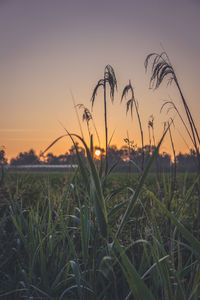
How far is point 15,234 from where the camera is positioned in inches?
113

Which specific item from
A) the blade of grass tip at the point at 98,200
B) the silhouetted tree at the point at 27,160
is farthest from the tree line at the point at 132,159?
the blade of grass tip at the point at 98,200

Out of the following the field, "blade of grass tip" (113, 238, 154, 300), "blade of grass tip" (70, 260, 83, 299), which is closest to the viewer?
"blade of grass tip" (113, 238, 154, 300)

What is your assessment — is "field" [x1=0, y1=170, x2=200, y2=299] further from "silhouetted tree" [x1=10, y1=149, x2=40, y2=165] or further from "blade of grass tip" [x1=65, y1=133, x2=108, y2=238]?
"silhouetted tree" [x1=10, y1=149, x2=40, y2=165]

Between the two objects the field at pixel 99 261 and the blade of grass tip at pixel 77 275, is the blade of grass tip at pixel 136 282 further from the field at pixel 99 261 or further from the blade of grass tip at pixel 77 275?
the blade of grass tip at pixel 77 275

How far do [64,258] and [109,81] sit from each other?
145 centimetres

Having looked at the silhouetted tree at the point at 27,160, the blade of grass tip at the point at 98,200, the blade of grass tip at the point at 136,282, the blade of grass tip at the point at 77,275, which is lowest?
the blade of grass tip at the point at 77,275

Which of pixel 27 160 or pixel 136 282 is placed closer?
pixel 136 282

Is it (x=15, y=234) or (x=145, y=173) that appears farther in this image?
(x=15, y=234)

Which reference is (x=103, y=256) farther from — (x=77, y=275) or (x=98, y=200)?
(x=98, y=200)

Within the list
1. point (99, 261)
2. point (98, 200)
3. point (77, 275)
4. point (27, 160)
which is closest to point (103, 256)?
point (99, 261)

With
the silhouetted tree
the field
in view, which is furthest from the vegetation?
the silhouetted tree

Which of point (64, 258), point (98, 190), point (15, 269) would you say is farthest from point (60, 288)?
point (98, 190)

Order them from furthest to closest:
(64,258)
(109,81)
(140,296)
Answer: (64,258)
(109,81)
(140,296)

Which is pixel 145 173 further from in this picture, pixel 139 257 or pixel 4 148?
pixel 4 148
